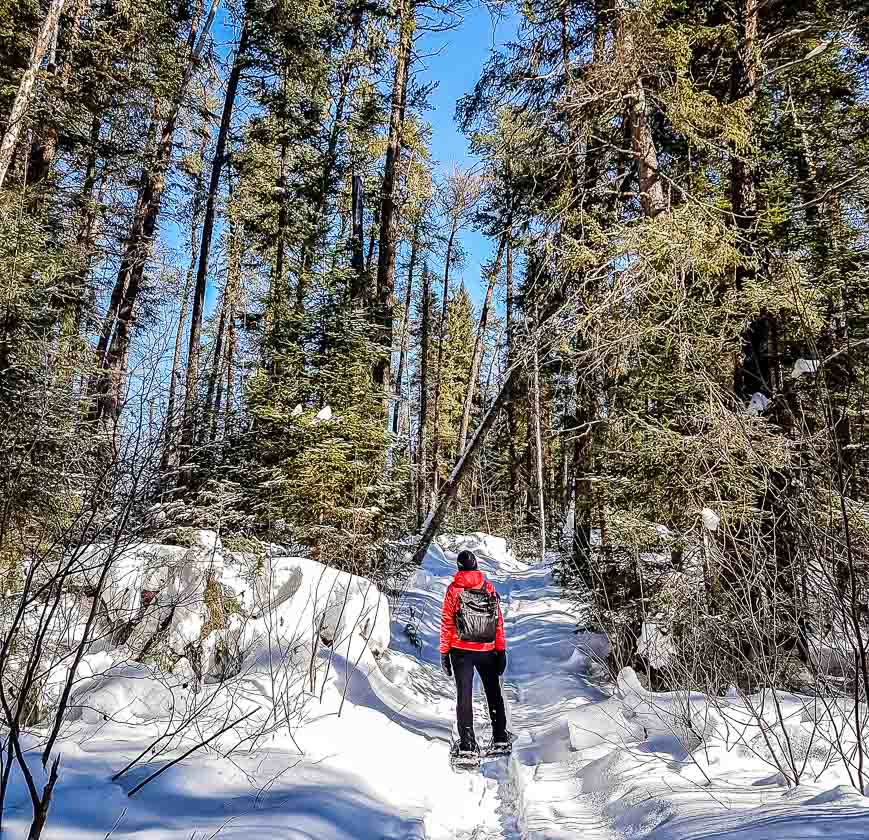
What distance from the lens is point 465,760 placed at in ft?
15.6

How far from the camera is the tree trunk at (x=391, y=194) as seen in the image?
10.1 m

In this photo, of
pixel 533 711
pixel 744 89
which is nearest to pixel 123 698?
pixel 533 711

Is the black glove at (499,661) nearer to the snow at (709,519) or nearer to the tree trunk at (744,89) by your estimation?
the snow at (709,519)

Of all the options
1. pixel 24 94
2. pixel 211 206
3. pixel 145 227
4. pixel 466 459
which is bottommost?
pixel 466 459

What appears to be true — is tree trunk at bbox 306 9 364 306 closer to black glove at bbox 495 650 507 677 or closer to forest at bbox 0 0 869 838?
forest at bbox 0 0 869 838

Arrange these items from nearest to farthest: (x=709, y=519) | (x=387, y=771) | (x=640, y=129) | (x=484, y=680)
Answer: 1. (x=387, y=771)
2. (x=709, y=519)
3. (x=484, y=680)
4. (x=640, y=129)

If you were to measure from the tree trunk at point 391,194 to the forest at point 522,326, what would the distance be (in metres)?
0.09

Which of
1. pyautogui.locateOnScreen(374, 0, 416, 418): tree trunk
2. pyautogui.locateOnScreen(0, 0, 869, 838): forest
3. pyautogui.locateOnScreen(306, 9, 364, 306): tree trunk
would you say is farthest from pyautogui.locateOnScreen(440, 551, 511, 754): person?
pyautogui.locateOnScreen(306, 9, 364, 306): tree trunk

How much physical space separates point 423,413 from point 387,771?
1918cm

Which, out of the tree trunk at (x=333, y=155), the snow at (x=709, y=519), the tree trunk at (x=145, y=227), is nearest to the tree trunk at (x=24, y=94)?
the tree trunk at (x=145, y=227)

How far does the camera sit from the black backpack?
5.46m

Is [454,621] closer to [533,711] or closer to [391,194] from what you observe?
[533,711]

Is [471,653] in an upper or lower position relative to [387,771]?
upper

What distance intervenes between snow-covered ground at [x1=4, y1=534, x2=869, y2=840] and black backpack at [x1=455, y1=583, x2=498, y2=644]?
1036mm
